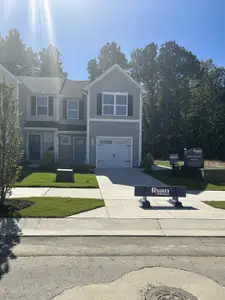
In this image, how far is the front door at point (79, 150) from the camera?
25375 mm

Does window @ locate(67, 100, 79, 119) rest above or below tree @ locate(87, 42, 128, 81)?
below

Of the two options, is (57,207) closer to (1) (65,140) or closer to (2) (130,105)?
(2) (130,105)

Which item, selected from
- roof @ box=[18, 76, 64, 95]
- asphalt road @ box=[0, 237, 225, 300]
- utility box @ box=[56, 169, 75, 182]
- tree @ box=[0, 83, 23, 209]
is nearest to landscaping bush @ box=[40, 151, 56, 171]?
roof @ box=[18, 76, 64, 95]

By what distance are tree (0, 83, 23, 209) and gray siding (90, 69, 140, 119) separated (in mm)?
14154

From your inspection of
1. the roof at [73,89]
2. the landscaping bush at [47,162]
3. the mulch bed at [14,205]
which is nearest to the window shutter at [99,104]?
the roof at [73,89]

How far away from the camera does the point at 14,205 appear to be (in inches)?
367

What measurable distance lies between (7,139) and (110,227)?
404 cm

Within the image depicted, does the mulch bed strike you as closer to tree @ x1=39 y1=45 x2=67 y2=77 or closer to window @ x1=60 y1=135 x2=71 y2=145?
window @ x1=60 y1=135 x2=71 y2=145

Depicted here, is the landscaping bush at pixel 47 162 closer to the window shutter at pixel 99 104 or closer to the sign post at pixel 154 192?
the window shutter at pixel 99 104

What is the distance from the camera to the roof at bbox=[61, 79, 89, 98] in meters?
25.6

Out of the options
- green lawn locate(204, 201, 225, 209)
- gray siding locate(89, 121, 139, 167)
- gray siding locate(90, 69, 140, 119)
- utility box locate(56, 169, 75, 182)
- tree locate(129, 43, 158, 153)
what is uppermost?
tree locate(129, 43, 158, 153)

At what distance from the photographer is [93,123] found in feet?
76.1

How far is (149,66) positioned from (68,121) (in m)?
30.7

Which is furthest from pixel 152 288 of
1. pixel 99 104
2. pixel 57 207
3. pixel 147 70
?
pixel 147 70
